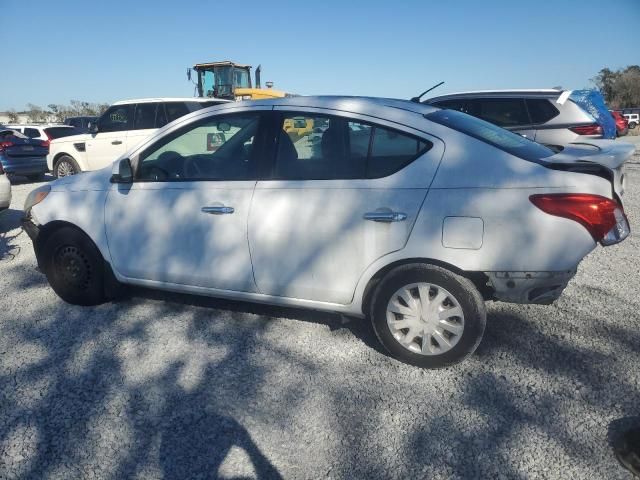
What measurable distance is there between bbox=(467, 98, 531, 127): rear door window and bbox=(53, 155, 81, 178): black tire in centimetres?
871

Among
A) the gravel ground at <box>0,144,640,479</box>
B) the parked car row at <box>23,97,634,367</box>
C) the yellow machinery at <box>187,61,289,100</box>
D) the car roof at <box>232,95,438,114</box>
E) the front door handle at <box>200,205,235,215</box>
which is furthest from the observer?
the yellow machinery at <box>187,61,289,100</box>

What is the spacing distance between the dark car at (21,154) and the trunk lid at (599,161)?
1201 centimetres

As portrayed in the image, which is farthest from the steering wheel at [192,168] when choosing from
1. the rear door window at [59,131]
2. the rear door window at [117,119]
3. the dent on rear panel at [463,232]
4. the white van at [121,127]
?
the rear door window at [59,131]

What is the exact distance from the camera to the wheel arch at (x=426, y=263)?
2795mm

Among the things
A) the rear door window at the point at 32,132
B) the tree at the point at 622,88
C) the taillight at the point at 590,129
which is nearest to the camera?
the taillight at the point at 590,129

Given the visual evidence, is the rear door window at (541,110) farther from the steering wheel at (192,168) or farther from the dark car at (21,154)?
the dark car at (21,154)

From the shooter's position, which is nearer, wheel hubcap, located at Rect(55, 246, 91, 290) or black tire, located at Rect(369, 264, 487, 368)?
black tire, located at Rect(369, 264, 487, 368)

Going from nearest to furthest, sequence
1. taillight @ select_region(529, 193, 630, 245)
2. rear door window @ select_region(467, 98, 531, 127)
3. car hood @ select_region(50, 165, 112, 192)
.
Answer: taillight @ select_region(529, 193, 630, 245) < car hood @ select_region(50, 165, 112, 192) < rear door window @ select_region(467, 98, 531, 127)

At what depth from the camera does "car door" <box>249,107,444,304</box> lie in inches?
112

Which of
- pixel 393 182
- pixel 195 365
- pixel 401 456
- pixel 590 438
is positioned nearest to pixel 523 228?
pixel 393 182

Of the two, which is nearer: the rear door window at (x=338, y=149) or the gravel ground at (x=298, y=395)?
the gravel ground at (x=298, y=395)

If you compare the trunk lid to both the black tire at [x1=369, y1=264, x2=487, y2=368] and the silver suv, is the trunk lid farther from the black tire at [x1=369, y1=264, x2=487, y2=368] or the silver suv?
the silver suv

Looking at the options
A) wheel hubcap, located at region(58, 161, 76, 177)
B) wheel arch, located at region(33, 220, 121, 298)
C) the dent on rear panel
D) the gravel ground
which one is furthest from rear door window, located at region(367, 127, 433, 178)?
wheel hubcap, located at region(58, 161, 76, 177)

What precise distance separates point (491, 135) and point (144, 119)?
28.4 ft
